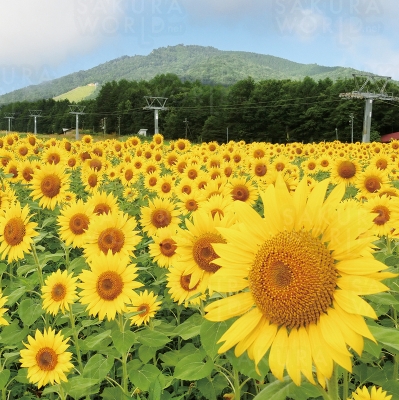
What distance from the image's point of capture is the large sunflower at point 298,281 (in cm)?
138

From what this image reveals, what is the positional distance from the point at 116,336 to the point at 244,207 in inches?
60.4

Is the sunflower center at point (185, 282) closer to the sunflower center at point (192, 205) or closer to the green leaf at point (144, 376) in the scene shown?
the green leaf at point (144, 376)

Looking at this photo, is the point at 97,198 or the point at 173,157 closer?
the point at 97,198

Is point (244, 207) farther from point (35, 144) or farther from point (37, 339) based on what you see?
point (35, 144)

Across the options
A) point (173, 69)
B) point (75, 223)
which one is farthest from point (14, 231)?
point (173, 69)

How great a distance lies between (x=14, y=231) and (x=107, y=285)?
1374 mm

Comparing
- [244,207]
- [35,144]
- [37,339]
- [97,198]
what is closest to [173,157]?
[35,144]

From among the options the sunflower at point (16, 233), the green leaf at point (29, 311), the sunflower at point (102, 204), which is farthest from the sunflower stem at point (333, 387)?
the sunflower at point (102, 204)

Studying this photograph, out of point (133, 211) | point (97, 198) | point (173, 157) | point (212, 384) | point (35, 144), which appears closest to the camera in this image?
point (212, 384)

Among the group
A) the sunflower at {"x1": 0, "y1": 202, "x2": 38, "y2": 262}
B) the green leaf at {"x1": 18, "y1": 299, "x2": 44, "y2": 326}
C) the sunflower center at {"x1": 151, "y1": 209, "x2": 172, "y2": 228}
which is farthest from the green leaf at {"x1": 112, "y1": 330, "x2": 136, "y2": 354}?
the sunflower center at {"x1": 151, "y1": 209, "x2": 172, "y2": 228}

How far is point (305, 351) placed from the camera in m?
1.42

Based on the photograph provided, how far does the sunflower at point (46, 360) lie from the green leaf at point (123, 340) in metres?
0.39

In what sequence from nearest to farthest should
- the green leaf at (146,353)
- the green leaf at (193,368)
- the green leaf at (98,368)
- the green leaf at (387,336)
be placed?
the green leaf at (387,336) < the green leaf at (193,368) < the green leaf at (98,368) < the green leaf at (146,353)

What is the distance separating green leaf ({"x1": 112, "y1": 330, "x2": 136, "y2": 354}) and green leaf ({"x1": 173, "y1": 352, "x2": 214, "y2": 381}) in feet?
1.30
